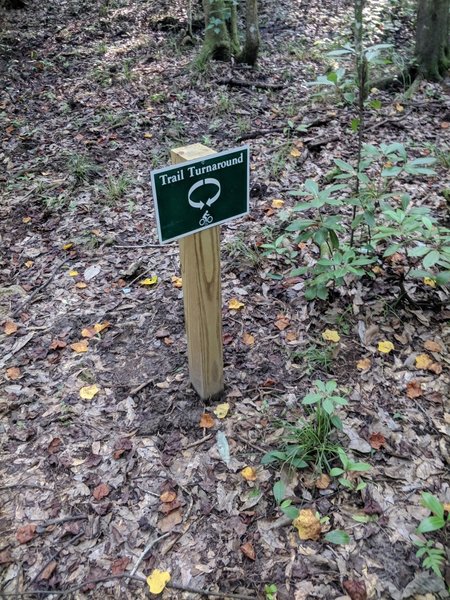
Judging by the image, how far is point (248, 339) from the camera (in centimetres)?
310

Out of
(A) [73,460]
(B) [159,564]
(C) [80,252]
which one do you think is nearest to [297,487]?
(B) [159,564]

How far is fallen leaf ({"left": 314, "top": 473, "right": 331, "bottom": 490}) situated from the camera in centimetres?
226

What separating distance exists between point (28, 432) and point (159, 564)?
1.10 m

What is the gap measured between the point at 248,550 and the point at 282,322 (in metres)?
1.49

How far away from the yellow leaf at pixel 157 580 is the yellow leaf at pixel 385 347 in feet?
5.68

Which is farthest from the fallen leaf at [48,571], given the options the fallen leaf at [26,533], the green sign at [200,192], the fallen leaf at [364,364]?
the fallen leaf at [364,364]

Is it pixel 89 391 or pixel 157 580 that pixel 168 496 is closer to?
pixel 157 580

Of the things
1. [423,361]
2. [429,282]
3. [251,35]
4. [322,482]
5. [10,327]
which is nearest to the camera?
[322,482]

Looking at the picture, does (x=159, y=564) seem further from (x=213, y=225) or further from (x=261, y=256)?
(x=261, y=256)

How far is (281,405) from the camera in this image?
2.68 metres

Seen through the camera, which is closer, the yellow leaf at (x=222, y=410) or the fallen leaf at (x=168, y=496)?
the fallen leaf at (x=168, y=496)

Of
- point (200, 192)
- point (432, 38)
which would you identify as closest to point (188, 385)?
point (200, 192)

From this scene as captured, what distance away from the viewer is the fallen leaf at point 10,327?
3.38m

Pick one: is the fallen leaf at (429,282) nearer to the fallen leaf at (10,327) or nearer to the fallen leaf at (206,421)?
the fallen leaf at (206,421)
